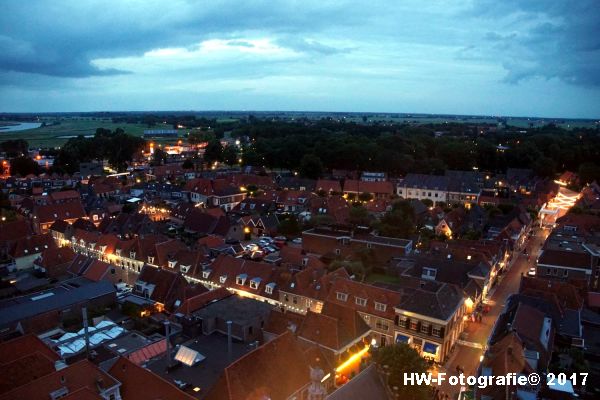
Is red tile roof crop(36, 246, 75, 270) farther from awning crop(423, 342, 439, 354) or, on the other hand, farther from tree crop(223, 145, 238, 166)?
tree crop(223, 145, 238, 166)

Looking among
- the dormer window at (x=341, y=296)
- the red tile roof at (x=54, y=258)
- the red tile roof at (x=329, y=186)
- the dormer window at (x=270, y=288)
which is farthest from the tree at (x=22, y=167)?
the dormer window at (x=341, y=296)

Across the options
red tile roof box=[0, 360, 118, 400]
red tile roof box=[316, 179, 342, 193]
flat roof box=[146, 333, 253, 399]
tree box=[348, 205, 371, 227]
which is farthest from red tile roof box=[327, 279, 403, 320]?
red tile roof box=[316, 179, 342, 193]

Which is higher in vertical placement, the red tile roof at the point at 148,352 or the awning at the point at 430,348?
the red tile roof at the point at 148,352

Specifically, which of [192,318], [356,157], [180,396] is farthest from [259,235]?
[356,157]

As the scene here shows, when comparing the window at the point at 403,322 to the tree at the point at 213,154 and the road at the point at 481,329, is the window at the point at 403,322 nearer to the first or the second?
the road at the point at 481,329

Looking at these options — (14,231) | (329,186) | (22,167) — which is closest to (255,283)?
(14,231)

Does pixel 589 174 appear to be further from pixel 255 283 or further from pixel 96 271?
pixel 96 271

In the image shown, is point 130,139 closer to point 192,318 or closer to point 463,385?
point 192,318
